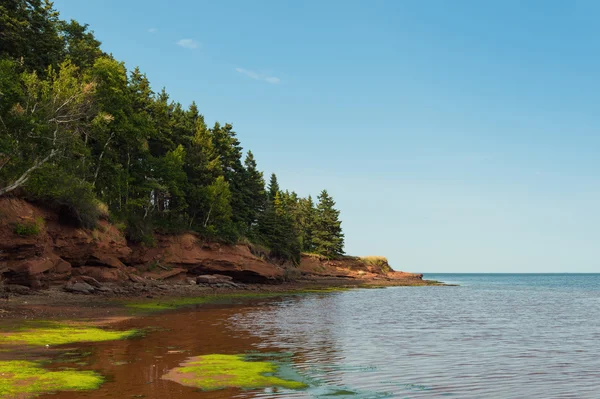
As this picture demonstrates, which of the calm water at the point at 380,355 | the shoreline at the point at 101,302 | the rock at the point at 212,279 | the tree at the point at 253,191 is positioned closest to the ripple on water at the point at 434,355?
the calm water at the point at 380,355

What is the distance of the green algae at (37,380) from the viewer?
10.0 meters

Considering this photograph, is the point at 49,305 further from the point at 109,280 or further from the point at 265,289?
the point at 265,289

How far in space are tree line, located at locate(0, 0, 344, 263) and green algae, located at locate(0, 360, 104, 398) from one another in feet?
62.1

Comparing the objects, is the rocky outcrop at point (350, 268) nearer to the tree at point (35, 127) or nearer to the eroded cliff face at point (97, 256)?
the eroded cliff face at point (97, 256)

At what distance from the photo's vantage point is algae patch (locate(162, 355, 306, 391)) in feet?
36.9

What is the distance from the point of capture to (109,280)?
132 ft

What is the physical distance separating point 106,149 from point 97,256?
1279 centimetres

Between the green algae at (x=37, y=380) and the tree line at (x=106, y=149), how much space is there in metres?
18.9

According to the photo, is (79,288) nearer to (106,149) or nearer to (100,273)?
(100,273)

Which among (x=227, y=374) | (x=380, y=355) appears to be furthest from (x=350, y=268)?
(x=227, y=374)

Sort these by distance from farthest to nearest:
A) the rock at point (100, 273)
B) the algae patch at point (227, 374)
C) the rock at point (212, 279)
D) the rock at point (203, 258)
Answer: the rock at point (212, 279) < the rock at point (203, 258) < the rock at point (100, 273) < the algae patch at point (227, 374)

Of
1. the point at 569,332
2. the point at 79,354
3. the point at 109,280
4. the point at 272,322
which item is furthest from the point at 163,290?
the point at 569,332

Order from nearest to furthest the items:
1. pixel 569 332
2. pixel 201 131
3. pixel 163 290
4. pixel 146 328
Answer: pixel 146 328, pixel 569 332, pixel 163 290, pixel 201 131

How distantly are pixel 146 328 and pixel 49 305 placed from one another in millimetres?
10089
